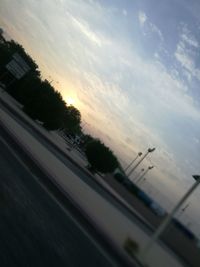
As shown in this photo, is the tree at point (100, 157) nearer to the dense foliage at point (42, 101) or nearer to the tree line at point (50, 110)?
the tree line at point (50, 110)

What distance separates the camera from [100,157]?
4772cm

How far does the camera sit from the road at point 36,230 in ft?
23.6

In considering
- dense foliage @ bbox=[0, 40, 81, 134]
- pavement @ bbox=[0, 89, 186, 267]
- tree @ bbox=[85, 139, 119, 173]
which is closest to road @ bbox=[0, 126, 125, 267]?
pavement @ bbox=[0, 89, 186, 267]

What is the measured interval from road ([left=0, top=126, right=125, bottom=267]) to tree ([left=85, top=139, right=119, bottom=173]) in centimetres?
3365

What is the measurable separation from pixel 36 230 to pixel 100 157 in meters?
39.1

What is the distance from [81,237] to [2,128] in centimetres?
1115

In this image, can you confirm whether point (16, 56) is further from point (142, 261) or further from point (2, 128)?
point (142, 261)

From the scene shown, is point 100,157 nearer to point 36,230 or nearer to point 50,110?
point 50,110

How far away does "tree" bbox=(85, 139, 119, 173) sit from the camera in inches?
1879

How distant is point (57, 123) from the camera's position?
48.4m

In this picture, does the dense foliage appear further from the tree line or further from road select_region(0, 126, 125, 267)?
road select_region(0, 126, 125, 267)

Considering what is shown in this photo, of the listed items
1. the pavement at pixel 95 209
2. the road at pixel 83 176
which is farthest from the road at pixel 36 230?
the road at pixel 83 176

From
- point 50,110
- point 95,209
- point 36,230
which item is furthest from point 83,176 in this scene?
point 36,230

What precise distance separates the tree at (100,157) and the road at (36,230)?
33652mm
